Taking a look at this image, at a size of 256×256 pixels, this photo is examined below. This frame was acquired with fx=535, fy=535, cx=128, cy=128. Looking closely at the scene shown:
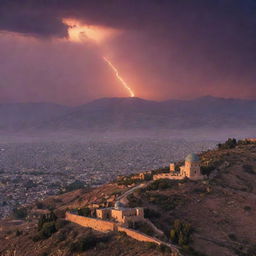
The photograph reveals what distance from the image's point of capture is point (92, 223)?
165 ft

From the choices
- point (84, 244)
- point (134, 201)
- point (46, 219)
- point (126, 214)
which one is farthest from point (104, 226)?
point (46, 219)

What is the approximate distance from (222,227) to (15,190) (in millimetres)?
72590

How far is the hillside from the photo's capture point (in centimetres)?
4475

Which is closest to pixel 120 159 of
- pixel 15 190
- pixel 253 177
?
pixel 15 190

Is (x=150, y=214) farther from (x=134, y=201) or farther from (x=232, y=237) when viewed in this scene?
(x=232, y=237)

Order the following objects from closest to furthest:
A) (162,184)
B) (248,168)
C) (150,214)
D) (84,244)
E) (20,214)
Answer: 1. (84,244)
2. (150,214)
3. (162,184)
4. (248,168)
5. (20,214)

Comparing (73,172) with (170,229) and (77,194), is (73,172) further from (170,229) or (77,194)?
(170,229)

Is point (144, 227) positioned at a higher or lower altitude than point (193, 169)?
lower

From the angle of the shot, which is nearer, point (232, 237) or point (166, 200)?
point (232, 237)

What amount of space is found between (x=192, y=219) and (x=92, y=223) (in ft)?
31.6

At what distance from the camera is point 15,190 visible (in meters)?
115

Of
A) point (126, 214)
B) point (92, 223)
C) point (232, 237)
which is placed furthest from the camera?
point (92, 223)

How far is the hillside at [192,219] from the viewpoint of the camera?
4475cm

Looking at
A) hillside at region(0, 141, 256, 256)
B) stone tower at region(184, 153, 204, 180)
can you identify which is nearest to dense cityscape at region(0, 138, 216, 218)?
hillside at region(0, 141, 256, 256)
